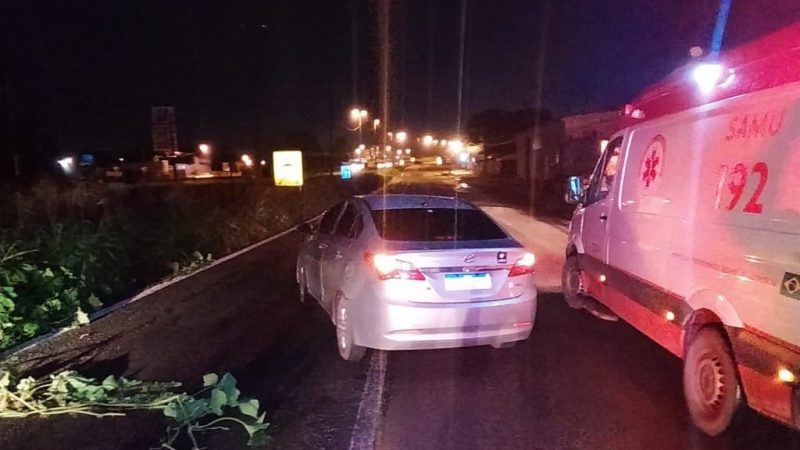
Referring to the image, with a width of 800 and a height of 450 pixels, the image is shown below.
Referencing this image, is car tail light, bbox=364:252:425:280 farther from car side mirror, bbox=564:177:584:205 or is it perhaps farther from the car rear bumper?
→ car side mirror, bbox=564:177:584:205

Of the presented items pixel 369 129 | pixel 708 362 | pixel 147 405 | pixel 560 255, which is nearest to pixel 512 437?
pixel 708 362

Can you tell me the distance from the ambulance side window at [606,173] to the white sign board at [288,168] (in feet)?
65.6

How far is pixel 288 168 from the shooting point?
89.8 ft

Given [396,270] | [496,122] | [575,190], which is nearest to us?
[396,270]

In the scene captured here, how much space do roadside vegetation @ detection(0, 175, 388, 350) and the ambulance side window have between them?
605 cm

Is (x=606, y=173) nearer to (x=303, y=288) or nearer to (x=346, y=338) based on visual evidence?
(x=346, y=338)

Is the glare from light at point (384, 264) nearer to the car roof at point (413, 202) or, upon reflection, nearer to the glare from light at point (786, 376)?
the car roof at point (413, 202)

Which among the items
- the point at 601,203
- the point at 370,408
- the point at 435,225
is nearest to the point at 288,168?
the point at 601,203

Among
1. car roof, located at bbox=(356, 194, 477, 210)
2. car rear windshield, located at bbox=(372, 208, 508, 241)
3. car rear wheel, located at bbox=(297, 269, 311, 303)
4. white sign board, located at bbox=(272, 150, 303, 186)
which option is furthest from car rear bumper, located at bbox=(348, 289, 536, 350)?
white sign board, located at bbox=(272, 150, 303, 186)

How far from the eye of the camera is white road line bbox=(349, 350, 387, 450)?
196 inches

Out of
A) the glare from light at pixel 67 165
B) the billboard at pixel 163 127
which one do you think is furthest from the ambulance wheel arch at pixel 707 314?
the glare from light at pixel 67 165

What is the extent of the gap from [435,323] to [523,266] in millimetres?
943

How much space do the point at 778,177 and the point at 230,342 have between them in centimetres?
543

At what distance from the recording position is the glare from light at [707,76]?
5242 millimetres
